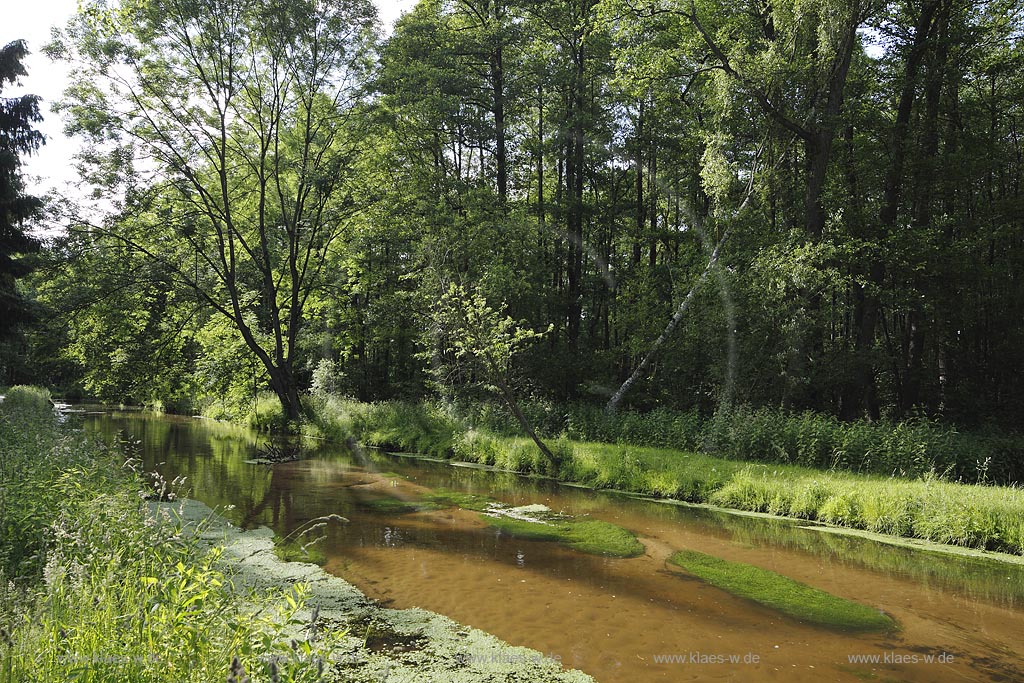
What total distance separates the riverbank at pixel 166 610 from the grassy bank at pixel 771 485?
6.65 m

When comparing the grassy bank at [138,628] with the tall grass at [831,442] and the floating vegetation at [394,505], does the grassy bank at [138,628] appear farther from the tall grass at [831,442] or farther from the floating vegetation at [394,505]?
the tall grass at [831,442]

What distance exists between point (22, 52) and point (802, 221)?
78.0ft

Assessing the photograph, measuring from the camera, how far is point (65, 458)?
303 inches

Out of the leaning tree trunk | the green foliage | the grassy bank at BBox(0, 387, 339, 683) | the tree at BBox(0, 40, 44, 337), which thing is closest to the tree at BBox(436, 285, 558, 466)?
the leaning tree trunk

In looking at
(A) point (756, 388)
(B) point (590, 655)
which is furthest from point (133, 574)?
(A) point (756, 388)

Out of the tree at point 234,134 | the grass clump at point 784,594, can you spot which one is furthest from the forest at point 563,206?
the grass clump at point 784,594

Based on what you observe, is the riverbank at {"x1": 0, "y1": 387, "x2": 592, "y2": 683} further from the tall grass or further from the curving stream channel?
the tall grass

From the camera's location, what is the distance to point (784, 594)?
272 inches

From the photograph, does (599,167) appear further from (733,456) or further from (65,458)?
(65,458)

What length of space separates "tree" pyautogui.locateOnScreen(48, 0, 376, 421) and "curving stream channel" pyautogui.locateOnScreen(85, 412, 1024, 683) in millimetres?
10989

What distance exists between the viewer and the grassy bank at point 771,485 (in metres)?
8.62

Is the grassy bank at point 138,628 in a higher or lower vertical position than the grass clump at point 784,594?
higher

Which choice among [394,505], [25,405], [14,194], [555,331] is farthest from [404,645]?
[14,194]

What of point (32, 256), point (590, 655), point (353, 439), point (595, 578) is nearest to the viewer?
point (590, 655)
